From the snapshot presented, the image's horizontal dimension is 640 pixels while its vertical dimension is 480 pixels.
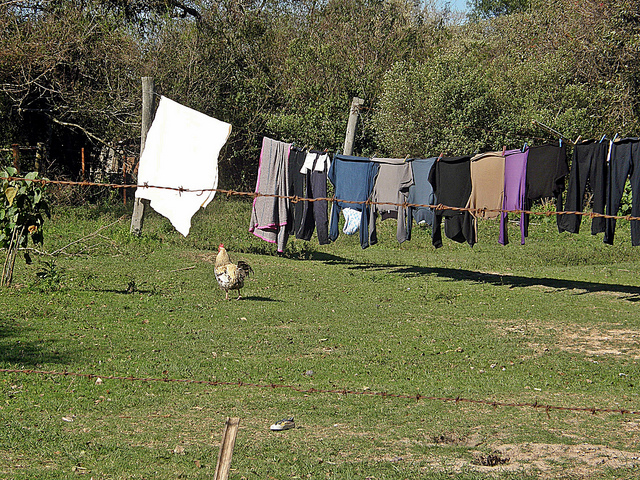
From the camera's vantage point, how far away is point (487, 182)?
11.0 meters

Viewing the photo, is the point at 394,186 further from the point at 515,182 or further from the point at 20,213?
the point at 20,213

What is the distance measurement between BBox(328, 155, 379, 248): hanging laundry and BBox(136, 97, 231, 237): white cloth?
2.95m

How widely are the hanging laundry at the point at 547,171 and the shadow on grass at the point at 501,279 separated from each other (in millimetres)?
2743

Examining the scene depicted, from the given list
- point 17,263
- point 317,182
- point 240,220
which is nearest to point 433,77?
point 240,220

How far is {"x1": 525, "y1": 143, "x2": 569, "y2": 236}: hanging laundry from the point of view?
1033cm

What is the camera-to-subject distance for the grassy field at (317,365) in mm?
4898

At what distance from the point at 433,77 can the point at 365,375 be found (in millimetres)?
14866

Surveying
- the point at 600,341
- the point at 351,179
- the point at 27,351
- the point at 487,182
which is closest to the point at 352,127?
the point at 351,179

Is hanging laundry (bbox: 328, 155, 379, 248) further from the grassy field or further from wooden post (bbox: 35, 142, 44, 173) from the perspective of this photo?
wooden post (bbox: 35, 142, 44, 173)

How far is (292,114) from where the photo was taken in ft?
76.5

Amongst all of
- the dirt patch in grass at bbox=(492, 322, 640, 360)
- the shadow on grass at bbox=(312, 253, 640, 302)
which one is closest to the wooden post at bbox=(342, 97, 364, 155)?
the shadow on grass at bbox=(312, 253, 640, 302)

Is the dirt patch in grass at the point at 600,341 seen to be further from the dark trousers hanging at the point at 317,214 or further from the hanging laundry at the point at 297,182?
the hanging laundry at the point at 297,182

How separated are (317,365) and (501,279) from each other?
7.10 metres

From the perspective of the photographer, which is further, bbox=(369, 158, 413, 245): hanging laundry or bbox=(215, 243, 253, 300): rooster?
bbox=(369, 158, 413, 245): hanging laundry
